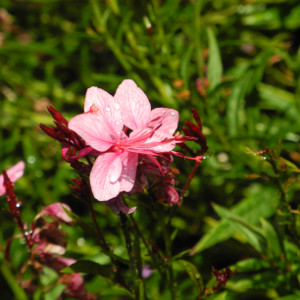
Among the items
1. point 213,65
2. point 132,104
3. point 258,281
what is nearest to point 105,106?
point 132,104

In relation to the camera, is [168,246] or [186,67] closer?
[168,246]

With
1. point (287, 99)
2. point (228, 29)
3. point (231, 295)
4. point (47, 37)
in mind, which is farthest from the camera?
point (47, 37)

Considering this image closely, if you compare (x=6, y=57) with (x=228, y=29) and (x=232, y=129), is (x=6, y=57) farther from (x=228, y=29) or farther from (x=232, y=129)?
(x=232, y=129)

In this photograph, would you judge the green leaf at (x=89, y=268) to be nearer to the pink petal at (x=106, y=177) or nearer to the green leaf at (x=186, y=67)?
the pink petal at (x=106, y=177)

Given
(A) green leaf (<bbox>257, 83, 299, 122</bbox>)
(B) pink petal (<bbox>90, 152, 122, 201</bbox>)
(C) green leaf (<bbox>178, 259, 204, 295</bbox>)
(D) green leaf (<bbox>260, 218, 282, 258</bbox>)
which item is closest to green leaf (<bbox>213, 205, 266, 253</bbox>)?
(D) green leaf (<bbox>260, 218, 282, 258</bbox>)

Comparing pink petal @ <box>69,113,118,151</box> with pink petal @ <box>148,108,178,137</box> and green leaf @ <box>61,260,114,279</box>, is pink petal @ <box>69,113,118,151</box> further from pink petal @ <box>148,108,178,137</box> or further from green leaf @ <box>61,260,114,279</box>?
green leaf @ <box>61,260,114,279</box>

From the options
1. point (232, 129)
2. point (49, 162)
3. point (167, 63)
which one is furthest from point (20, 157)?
point (232, 129)

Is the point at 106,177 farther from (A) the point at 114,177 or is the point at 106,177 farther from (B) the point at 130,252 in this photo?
(B) the point at 130,252

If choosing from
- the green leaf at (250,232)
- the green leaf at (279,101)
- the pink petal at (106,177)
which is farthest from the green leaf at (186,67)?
the pink petal at (106,177)
